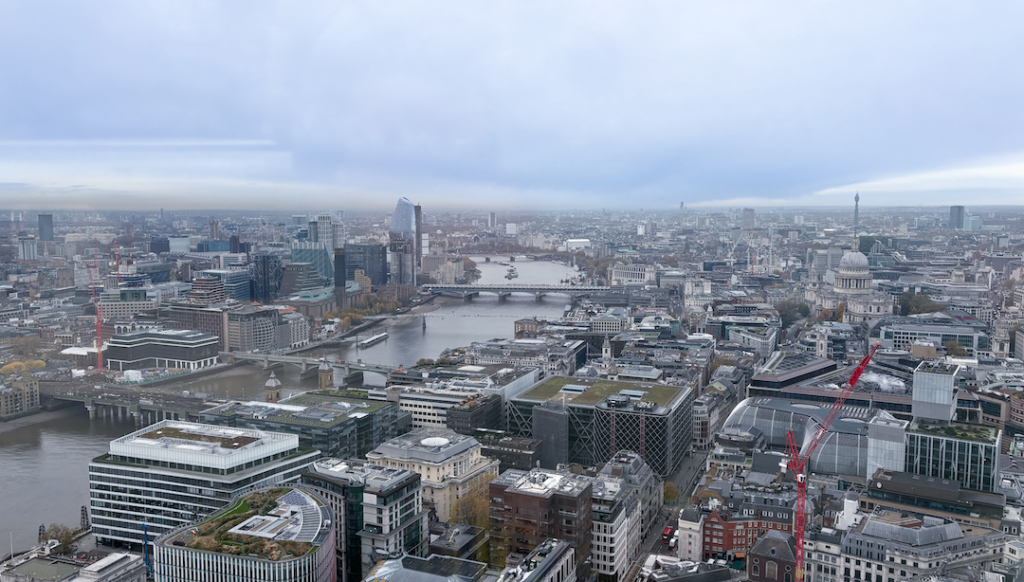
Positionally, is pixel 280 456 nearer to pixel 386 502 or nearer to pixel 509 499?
pixel 386 502

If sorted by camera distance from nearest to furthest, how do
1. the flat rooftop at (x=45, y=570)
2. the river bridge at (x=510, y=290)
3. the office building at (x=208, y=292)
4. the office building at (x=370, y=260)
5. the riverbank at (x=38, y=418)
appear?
the flat rooftop at (x=45, y=570) < the riverbank at (x=38, y=418) < the office building at (x=208, y=292) < the river bridge at (x=510, y=290) < the office building at (x=370, y=260)

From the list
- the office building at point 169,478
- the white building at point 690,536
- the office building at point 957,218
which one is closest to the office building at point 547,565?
the white building at point 690,536

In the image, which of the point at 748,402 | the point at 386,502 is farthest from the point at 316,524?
the point at 748,402

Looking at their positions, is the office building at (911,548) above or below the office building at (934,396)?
below

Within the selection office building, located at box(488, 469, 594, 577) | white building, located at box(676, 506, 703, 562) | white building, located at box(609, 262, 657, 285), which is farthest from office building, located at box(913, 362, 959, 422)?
white building, located at box(609, 262, 657, 285)

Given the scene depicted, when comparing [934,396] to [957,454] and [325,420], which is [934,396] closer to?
[957,454]

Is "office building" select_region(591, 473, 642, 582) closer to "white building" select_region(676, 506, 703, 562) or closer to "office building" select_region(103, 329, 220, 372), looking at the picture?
"white building" select_region(676, 506, 703, 562)

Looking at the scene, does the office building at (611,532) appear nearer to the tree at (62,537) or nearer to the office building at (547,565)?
the office building at (547,565)
